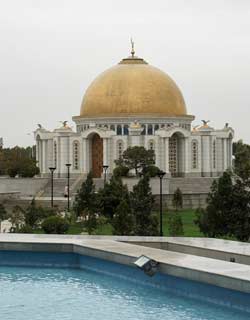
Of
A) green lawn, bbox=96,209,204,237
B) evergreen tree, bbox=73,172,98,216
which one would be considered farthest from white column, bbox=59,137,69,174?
evergreen tree, bbox=73,172,98,216

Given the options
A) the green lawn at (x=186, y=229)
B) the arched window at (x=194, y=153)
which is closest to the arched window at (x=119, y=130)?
the arched window at (x=194, y=153)

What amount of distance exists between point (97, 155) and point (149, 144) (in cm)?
383

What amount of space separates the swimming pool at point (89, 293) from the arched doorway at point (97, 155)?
3971 centimetres

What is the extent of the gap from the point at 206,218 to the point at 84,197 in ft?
31.8

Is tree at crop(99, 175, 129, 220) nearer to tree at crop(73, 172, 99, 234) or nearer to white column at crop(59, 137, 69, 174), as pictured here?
tree at crop(73, 172, 99, 234)

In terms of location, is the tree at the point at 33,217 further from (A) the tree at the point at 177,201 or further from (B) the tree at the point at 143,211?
(A) the tree at the point at 177,201

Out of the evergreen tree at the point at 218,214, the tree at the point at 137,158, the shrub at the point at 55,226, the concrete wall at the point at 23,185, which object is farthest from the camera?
the concrete wall at the point at 23,185

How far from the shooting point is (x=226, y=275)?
1023cm

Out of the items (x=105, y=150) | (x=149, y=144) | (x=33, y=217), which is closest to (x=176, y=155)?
(x=149, y=144)

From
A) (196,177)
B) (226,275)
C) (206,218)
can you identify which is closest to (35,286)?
(226,275)

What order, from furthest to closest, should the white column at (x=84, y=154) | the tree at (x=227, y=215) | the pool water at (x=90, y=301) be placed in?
the white column at (x=84, y=154) → the tree at (x=227, y=215) → the pool water at (x=90, y=301)

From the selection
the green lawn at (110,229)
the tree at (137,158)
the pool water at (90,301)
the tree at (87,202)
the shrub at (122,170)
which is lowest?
the pool water at (90,301)

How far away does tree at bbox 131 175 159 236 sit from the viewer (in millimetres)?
21625

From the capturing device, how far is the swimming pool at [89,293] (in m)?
10.1
